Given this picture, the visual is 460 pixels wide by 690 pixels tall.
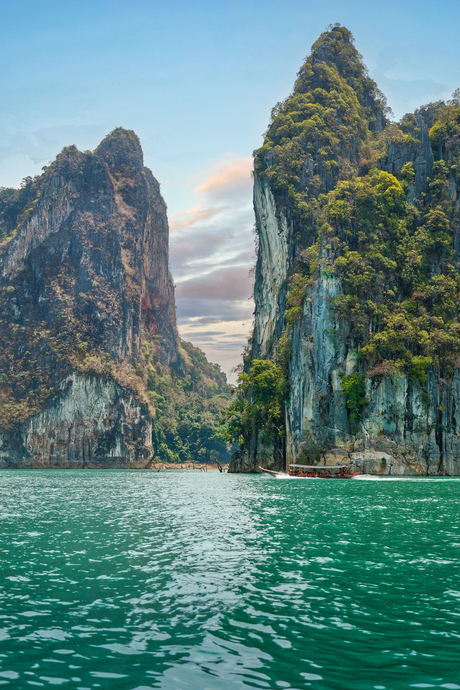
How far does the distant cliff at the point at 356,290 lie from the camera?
51.6m

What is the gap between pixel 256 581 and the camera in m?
10.9

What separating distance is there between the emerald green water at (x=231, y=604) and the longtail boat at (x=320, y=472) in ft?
97.0

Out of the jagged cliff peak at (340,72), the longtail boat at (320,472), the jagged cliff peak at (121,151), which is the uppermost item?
the jagged cliff peak at (121,151)

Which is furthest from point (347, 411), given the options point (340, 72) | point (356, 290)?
point (340, 72)

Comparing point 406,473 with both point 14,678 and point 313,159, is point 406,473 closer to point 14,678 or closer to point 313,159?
point 313,159

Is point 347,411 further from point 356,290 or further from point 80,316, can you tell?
point 80,316

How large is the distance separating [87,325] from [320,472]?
78.2 meters

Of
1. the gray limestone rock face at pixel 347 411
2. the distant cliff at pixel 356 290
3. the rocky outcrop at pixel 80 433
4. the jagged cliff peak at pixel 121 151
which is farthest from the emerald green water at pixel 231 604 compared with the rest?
the jagged cliff peak at pixel 121 151

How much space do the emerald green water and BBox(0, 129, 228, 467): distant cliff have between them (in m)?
91.7

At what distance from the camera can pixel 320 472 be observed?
163 ft

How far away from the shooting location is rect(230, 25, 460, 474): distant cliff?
51562mm

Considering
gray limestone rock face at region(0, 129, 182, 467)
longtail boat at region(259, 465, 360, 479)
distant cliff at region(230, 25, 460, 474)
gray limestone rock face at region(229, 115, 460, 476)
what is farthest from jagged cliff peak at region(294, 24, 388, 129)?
gray limestone rock face at region(0, 129, 182, 467)

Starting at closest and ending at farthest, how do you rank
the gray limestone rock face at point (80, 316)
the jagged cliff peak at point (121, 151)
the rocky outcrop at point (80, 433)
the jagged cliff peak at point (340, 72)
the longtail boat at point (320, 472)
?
the longtail boat at point (320, 472)
the jagged cliff peak at point (340, 72)
the rocky outcrop at point (80, 433)
the gray limestone rock face at point (80, 316)
the jagged cliff peak at point (121, 151)

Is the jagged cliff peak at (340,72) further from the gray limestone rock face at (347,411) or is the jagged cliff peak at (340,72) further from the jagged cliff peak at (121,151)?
the jagged cliff peak at (121,151)
